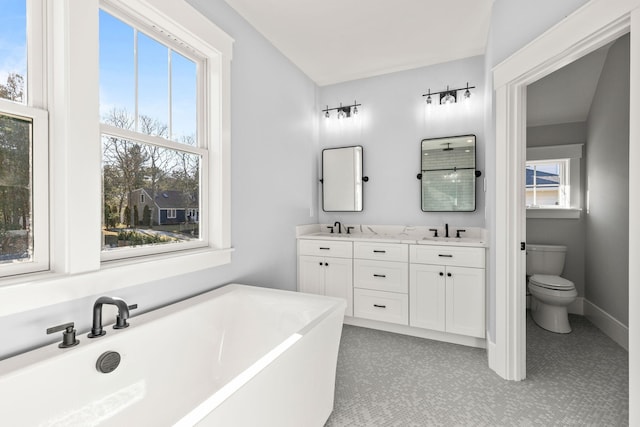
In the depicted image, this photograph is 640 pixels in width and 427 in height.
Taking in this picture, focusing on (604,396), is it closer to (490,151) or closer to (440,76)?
(490,151)

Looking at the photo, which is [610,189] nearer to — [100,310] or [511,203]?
[511,203]

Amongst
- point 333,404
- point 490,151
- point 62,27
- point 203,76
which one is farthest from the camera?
point 490,151

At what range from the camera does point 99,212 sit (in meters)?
1.41

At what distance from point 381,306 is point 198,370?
5.65ft

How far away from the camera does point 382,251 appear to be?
282 cm

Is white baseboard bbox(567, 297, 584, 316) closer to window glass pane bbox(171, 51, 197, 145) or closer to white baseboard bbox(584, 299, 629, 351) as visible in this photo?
white baseboard bbox(584, 299, 629, 351)

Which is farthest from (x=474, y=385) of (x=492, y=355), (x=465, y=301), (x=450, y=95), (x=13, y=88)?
(x=13, y=88)

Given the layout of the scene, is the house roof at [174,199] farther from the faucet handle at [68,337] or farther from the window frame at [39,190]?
the faucet handle at [68,337]

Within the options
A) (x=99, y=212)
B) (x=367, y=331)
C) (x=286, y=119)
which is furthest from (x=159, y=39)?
(x=367, y=331)

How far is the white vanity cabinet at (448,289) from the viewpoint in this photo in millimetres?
2482

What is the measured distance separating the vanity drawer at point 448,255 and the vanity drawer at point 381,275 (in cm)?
15

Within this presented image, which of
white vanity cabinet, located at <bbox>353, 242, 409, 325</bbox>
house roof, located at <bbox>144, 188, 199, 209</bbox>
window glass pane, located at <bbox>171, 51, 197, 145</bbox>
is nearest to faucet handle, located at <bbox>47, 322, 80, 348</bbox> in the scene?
house roof, located at <bbox>144, 188, 199, 209</bbox>

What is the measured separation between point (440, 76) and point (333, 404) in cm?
307

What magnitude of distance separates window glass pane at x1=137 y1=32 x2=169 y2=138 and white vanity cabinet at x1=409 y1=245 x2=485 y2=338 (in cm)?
219
